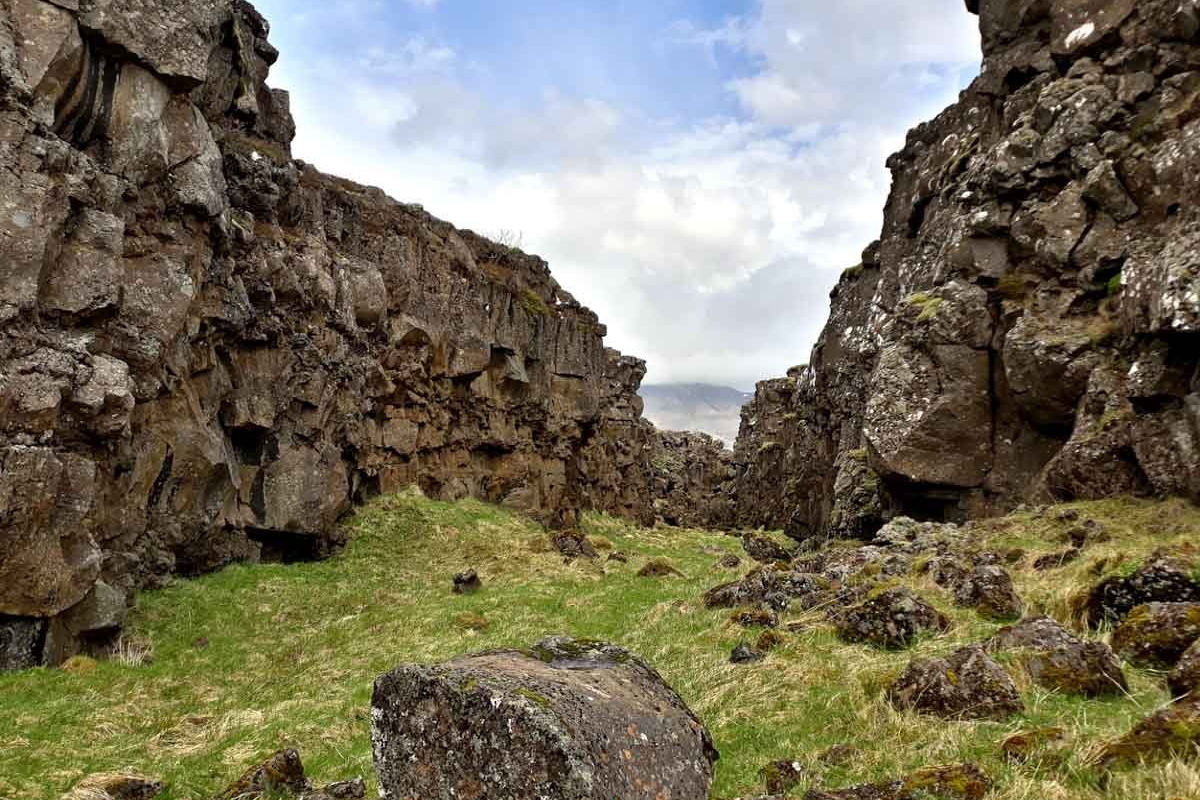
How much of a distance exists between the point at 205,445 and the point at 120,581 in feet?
21.7

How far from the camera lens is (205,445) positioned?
98.4 feet

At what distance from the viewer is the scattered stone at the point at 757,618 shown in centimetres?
1689

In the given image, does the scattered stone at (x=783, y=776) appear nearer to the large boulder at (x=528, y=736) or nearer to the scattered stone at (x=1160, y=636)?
the large boulder at (x=528, y=736)

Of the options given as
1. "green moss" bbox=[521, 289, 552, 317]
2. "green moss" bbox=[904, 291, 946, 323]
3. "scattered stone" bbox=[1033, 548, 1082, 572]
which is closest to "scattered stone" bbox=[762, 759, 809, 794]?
"scattered stone" bbox=[1033, 548, 1082, 572]

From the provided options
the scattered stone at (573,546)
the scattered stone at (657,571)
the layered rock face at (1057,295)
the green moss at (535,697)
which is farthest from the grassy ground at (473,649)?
the scattered stone at (573,546)

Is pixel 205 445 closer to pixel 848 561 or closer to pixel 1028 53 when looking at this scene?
pixel 848 561

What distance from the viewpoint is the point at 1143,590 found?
38.9ft

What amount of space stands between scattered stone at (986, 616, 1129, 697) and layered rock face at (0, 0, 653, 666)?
77.5ft

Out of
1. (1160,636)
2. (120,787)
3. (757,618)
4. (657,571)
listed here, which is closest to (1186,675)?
(1160,636)

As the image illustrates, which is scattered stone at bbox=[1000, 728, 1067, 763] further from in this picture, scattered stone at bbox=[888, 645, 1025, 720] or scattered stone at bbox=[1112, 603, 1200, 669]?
scattered stone at bbox=[1112, 603, 1200, 669]

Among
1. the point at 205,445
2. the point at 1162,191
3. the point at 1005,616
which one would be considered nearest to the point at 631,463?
the point at 205,445

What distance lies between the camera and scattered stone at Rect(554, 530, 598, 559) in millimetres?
40719

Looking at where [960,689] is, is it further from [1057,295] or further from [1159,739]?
[1057,295]

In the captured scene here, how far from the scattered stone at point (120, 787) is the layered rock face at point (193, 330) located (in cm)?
1070
